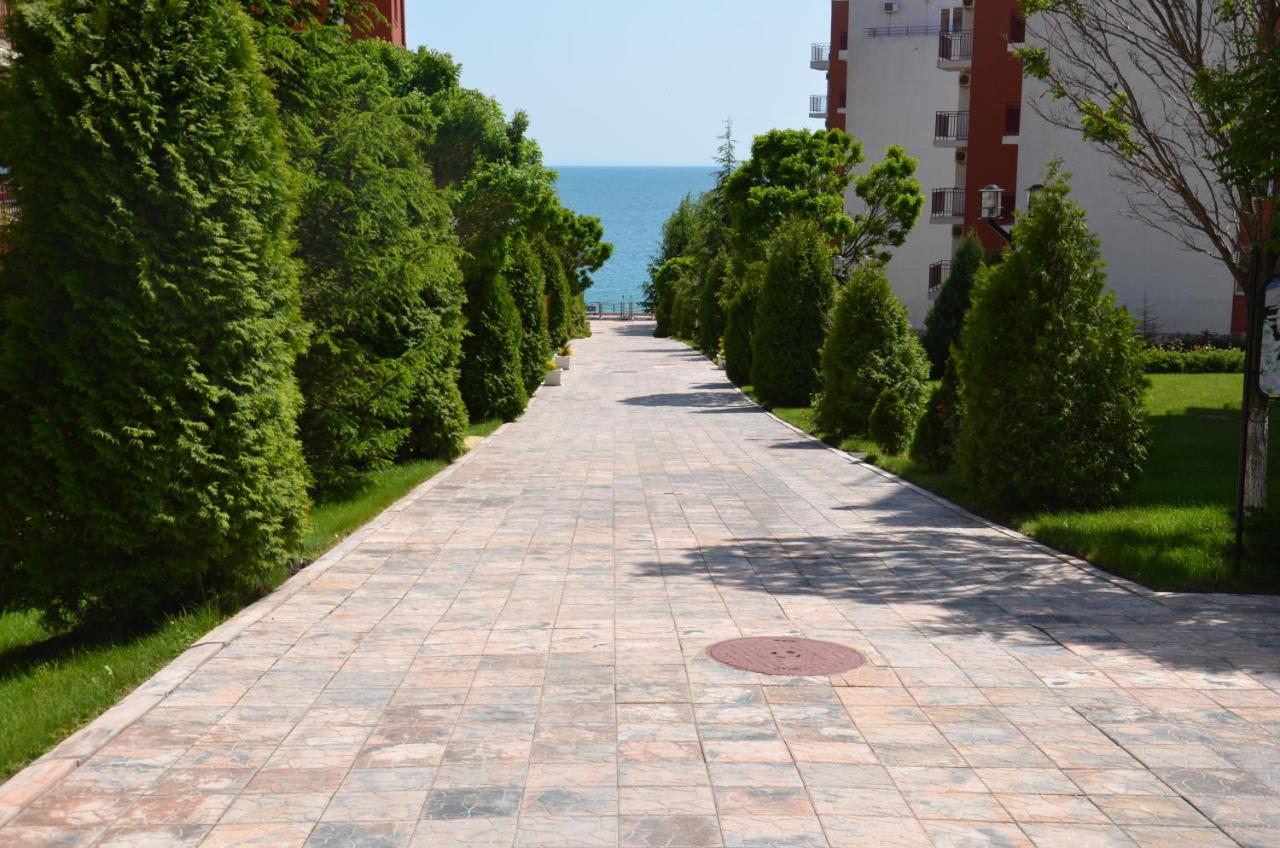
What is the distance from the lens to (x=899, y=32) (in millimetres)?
A: 51344

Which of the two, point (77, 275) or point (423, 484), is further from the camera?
point (423, 484)

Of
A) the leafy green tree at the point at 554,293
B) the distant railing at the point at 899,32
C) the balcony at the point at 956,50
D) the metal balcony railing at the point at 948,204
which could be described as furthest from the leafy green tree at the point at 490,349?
the distant railing at the point at 899,32

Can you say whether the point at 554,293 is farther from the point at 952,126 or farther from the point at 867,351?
the point at 867,351

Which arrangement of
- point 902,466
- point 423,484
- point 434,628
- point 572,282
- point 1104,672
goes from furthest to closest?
point 572,282 → point 902,466 → point 423,484 → point 434,628 → point 1104,672

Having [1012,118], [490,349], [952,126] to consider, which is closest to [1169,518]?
[490,349]

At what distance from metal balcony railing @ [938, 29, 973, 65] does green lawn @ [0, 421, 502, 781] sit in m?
36.4

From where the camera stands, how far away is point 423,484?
1541 centimetres

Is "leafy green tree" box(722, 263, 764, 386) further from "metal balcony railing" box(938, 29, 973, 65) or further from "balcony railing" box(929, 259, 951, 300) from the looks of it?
"metal balcony railing" box(938, 29, 973, 65)

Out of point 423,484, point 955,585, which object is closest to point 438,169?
point 423,484

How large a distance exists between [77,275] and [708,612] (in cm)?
465

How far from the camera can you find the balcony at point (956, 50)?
41.6 meters

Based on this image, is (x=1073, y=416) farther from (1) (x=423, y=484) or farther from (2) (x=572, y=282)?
(2) (x=572, y=282)

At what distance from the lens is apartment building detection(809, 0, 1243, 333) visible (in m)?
34.0

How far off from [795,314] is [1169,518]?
1721 cm
